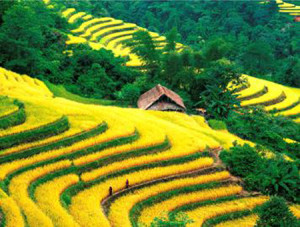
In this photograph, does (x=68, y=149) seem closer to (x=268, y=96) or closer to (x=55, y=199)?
(x=55, y=199)

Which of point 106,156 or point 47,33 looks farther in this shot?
point 47,33

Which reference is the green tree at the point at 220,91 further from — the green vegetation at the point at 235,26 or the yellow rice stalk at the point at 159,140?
the green vegetation at the point at 235,26

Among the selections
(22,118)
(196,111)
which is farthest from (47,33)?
(22,118)

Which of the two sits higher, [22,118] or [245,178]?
[22,118]

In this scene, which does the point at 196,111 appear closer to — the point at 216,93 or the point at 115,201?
the point at 216,93

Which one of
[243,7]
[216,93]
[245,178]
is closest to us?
[245,178]

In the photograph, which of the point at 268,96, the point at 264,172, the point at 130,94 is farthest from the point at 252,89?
the point at 264,172
